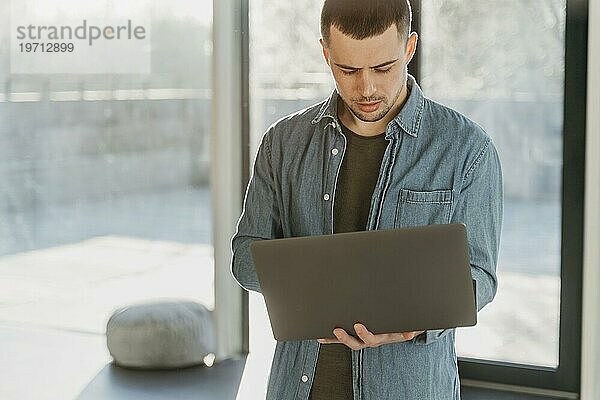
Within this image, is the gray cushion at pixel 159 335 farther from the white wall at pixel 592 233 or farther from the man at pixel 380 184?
the man at pixel 380 184

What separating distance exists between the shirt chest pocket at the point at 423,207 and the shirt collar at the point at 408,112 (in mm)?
110

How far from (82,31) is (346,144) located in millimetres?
2144

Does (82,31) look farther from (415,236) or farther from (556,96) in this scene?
Result: (415,236)

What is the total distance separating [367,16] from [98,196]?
2303 millimetres

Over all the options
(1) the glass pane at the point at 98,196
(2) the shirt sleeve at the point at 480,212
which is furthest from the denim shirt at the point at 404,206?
(1) the glass pane at the point at 98,196

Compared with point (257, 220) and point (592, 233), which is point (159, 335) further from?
point (257, 220)

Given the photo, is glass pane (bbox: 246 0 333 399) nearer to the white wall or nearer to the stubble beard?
the white wall

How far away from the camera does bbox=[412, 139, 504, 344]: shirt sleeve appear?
1590mm

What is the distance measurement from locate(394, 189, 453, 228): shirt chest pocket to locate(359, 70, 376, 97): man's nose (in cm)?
18

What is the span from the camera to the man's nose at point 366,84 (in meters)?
1.57

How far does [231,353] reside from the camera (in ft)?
12.1

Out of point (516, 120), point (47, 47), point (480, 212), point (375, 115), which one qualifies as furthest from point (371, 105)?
point (47, 47)

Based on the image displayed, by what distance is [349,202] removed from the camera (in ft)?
5.41

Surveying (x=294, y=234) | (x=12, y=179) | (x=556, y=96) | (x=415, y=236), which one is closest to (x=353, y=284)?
(x=415, y=236)
